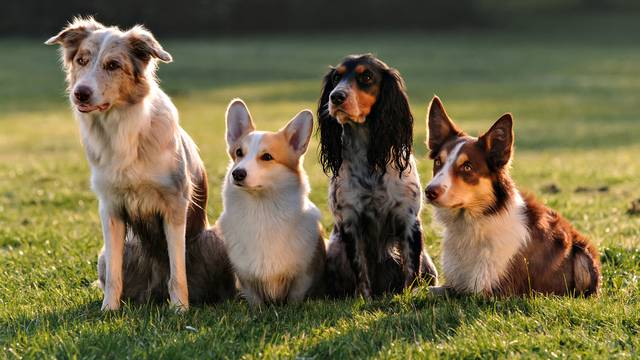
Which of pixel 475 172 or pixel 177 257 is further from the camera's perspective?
pixel 177 257

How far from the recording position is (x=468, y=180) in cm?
597

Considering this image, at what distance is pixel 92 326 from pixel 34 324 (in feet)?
1.49

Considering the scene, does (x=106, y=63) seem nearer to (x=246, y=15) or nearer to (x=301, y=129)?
(x=301, y=129)

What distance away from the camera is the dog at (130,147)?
5.90m

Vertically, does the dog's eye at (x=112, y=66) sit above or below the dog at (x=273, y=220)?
above

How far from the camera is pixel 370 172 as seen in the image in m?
6.56

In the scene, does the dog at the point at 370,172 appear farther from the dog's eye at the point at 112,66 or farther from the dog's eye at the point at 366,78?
the dog's eye at the point at 112,66

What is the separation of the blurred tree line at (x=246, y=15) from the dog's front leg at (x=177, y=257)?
4605cm

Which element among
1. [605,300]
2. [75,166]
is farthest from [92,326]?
[75,166]

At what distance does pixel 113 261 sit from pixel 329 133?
1934 mm

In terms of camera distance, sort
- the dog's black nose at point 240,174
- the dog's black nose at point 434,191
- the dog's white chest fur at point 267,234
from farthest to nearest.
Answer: the dog's white chest fur at point 267,234 < the dog's black nose at point 240,174 < the dog's black nose at point 434,191

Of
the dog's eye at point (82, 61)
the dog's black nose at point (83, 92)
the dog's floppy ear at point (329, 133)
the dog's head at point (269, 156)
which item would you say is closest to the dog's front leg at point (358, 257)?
the dog's floppy ear at point (329, 133)

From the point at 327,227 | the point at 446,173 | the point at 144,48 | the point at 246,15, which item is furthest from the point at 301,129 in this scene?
the point at 246,15

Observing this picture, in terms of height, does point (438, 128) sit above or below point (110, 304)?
above
